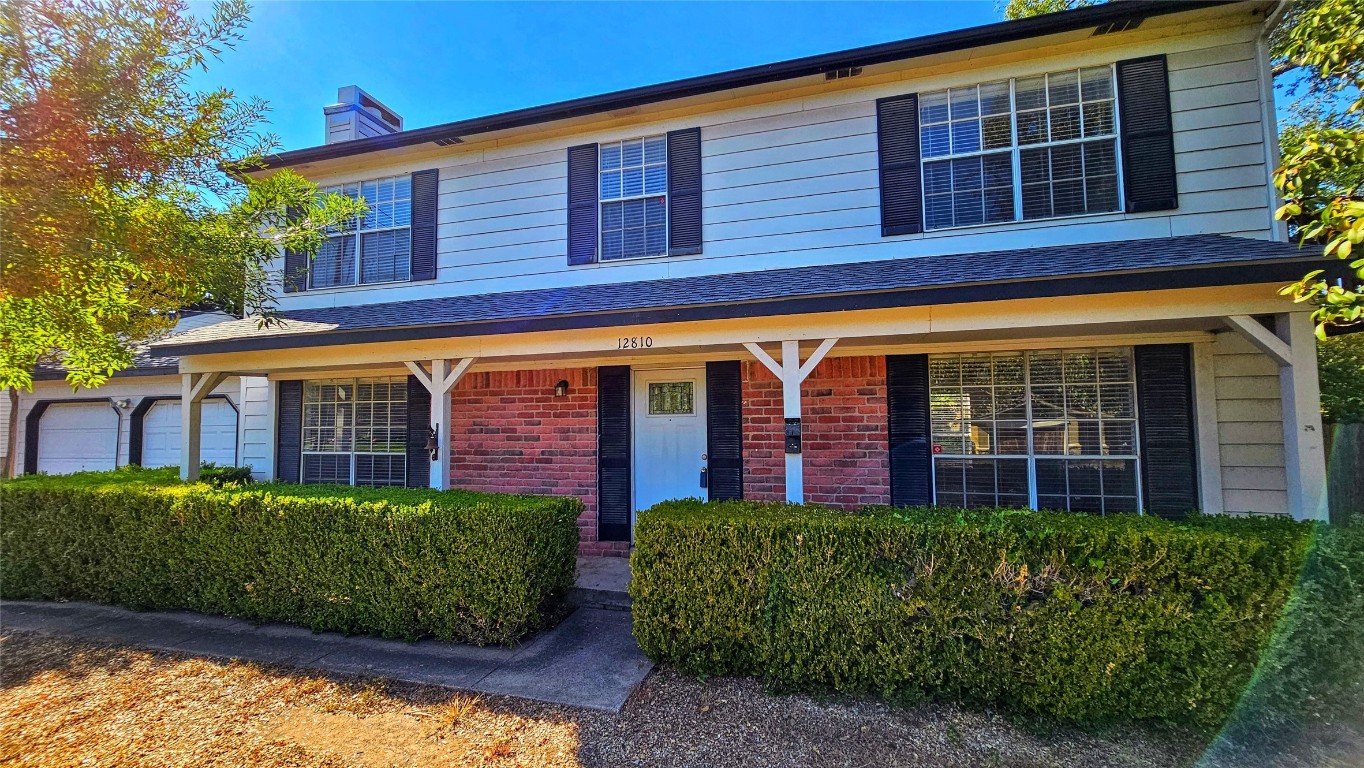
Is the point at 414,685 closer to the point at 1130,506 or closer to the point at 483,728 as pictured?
the point at 483,728

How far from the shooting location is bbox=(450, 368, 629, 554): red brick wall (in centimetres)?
649

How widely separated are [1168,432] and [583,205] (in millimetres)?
6120

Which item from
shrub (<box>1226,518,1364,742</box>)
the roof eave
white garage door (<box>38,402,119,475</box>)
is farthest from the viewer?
white garage door (<box>38,402,119,475</box>)

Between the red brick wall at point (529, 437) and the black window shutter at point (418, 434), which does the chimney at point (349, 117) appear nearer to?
the black window shutter at point (418, 434)

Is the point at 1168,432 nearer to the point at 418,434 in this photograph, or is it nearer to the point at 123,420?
the point at 418,434

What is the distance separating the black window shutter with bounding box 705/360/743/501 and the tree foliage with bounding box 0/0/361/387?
14.7 ft

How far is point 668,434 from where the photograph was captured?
20.9ft

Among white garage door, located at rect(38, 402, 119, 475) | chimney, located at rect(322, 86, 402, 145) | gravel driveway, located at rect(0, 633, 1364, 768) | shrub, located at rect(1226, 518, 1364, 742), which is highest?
chimney, located at rect(322, 86, 402, 145)

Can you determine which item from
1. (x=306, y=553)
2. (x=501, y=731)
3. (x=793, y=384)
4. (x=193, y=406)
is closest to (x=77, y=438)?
(x=193, y=406)

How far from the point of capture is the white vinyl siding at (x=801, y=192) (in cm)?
483

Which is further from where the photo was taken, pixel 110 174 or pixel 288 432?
pixel 288 432

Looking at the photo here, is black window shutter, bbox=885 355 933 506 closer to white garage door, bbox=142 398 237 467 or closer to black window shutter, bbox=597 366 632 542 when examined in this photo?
black window shutter, bbox=597 366 632 542

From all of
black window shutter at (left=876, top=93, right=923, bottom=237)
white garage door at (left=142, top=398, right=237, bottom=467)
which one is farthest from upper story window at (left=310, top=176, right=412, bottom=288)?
black window shutter at (left=876, top=93, right=923, bottom=237)

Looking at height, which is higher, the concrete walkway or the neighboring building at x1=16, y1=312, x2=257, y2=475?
the neighboring building at x1=16, y1=312, x2=257, y2=475
